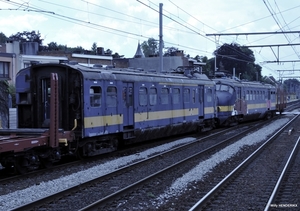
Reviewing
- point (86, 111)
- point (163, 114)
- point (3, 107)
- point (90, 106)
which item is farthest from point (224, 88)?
point (86, 111)

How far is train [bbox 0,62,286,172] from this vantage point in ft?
37.9

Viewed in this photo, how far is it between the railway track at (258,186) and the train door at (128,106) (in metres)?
4.43

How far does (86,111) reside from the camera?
13.1 metres


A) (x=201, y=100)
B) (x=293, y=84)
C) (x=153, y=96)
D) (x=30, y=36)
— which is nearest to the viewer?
(x=153, y=96)

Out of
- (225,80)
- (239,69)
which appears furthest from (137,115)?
(239,69)

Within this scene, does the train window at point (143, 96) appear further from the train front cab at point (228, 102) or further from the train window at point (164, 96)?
the train front cab at point (228, 102)

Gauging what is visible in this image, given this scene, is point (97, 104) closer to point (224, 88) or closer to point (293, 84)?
point (224, 88)

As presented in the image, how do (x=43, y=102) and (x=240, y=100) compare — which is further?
(x=240, y=100)

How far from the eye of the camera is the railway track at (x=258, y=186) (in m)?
8.38

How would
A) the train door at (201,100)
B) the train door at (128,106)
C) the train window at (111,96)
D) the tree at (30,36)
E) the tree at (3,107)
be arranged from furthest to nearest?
the tree at (30,36), the train door at (201,100), the tree at (3,107), the train door at (128,106), the train window at (111,96)

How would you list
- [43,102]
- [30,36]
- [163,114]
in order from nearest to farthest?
1. [43,102]
2. [163,114]
3. [30,36]

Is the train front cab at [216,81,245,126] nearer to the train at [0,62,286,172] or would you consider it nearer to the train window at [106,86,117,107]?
the train at [0,62,286,172]

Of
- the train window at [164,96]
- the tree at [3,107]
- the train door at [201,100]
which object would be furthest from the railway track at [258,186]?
the tree at [3,107]

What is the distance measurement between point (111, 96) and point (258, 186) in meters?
6.21
